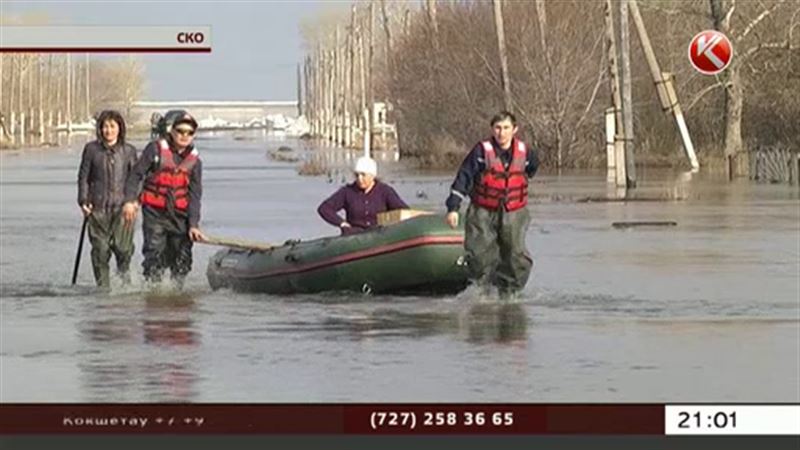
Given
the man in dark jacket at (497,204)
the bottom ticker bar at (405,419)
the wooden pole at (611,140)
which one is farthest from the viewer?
the wooden pole at (611,140)

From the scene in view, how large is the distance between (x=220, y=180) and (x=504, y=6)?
5194 millimetres

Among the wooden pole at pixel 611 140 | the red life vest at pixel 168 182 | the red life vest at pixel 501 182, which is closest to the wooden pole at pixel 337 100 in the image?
the wooden pole at pixel 611 140

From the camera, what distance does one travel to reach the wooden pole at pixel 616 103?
29922 millimetres

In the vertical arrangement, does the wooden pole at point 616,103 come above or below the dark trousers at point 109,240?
above

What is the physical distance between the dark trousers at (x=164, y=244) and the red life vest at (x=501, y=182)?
222cm

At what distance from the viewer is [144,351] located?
10445 millimetres

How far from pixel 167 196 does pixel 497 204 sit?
2.29 meters

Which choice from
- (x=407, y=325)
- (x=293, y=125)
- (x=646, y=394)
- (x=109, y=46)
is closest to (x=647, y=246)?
(x=407, y=325)

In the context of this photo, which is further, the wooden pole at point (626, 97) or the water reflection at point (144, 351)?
the wooden pole at point (626, 97)

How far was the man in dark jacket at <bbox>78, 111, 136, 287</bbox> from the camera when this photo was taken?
546 inches

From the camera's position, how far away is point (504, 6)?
111 ft

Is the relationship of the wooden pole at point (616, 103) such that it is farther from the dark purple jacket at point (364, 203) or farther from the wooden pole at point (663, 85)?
the dark purple jacket at point (364, 203)
